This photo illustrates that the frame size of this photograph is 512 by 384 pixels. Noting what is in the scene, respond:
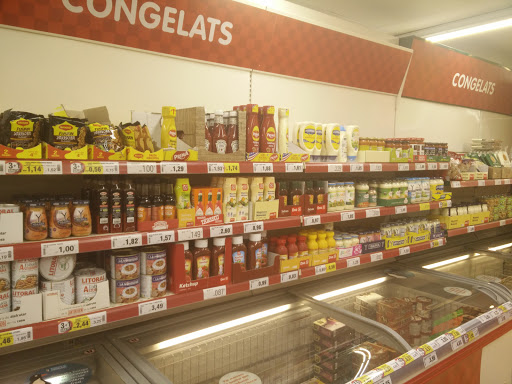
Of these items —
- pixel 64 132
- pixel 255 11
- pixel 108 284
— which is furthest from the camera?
pixel 255 11

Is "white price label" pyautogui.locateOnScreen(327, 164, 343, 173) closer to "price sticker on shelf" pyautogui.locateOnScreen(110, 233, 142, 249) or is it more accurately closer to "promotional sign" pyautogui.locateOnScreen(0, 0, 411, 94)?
"promotional sign" pyautogui.locateOnScreen(0, 0, 411, 94)

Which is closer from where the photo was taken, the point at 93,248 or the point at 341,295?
the point at 93,248

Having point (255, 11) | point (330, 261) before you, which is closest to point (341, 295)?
point (330, 261)

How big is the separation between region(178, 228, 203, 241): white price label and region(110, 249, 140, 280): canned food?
10.4 inches

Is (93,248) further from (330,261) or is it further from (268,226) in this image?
(330,261)

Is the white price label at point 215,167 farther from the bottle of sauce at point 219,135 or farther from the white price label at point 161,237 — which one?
the white price label at point 161,237

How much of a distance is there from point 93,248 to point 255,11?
2.07 meters

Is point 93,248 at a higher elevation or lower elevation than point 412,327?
higher

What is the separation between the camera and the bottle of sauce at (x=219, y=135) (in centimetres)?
253

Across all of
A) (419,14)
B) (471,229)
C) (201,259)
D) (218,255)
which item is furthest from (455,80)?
(201,259)

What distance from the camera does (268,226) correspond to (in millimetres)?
2773

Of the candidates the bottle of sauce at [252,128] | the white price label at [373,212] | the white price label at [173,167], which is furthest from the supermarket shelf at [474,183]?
the white price label at [173,167]

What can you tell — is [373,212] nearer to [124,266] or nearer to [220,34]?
[220,34]

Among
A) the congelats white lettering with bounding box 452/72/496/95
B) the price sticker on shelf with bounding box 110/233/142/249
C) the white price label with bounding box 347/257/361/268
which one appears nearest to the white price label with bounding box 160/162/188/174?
the price sticker on shelf with bounding box 110/233/142/249
